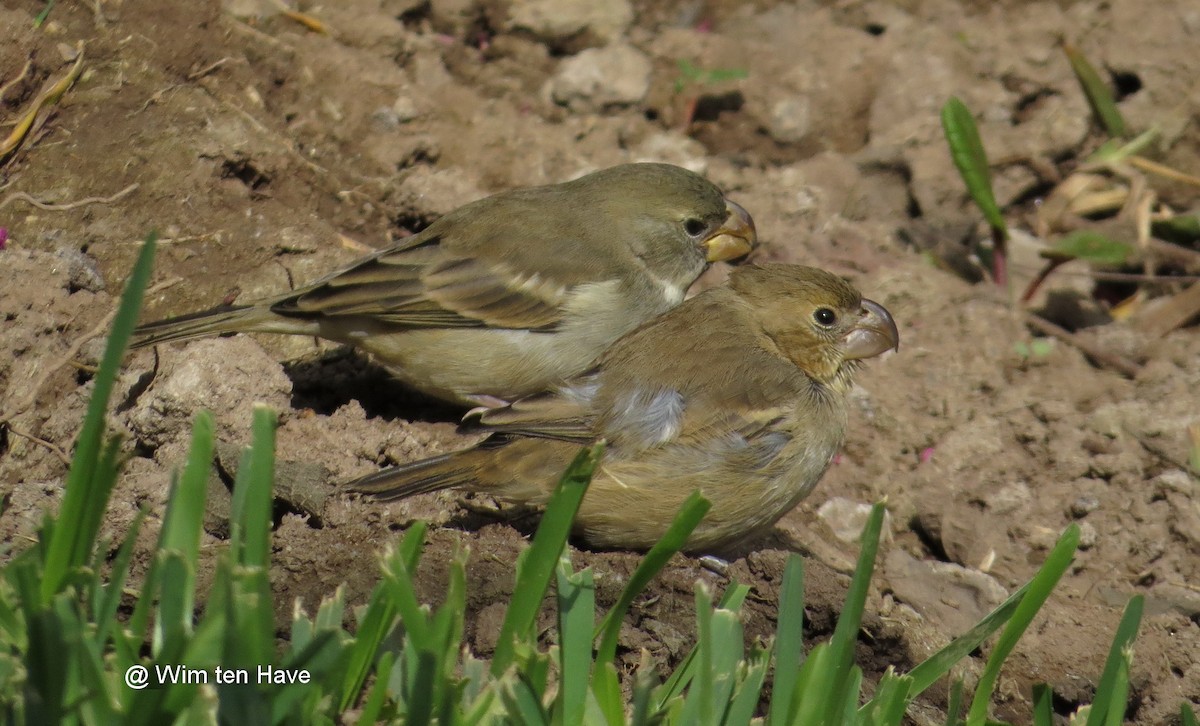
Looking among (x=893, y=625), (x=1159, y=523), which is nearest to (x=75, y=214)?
(x=893, y=625)

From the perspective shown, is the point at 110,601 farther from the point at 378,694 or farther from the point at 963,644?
the point at 963,644

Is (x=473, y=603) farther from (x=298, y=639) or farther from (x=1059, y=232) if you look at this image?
(x=1059, y=232)

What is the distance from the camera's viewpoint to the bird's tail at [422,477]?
4.33 meters

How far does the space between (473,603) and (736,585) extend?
763mm

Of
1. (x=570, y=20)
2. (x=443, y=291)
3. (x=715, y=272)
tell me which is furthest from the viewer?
(x=570, y=20)

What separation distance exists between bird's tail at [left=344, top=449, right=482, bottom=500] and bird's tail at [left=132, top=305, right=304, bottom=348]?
109 centimetres

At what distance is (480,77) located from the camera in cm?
729

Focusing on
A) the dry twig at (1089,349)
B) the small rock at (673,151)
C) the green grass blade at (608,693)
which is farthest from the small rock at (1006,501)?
the green grass blade at (608,693)

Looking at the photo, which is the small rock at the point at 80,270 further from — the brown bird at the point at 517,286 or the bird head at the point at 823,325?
the bird head at the point at 823,325

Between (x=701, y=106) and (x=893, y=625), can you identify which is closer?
(x=893, y=625)

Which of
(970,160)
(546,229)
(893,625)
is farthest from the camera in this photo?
(970,160)

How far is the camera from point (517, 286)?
5.73m

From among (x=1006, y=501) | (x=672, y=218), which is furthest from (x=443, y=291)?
(x=1006, y=501)

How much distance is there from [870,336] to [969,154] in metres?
1.60
